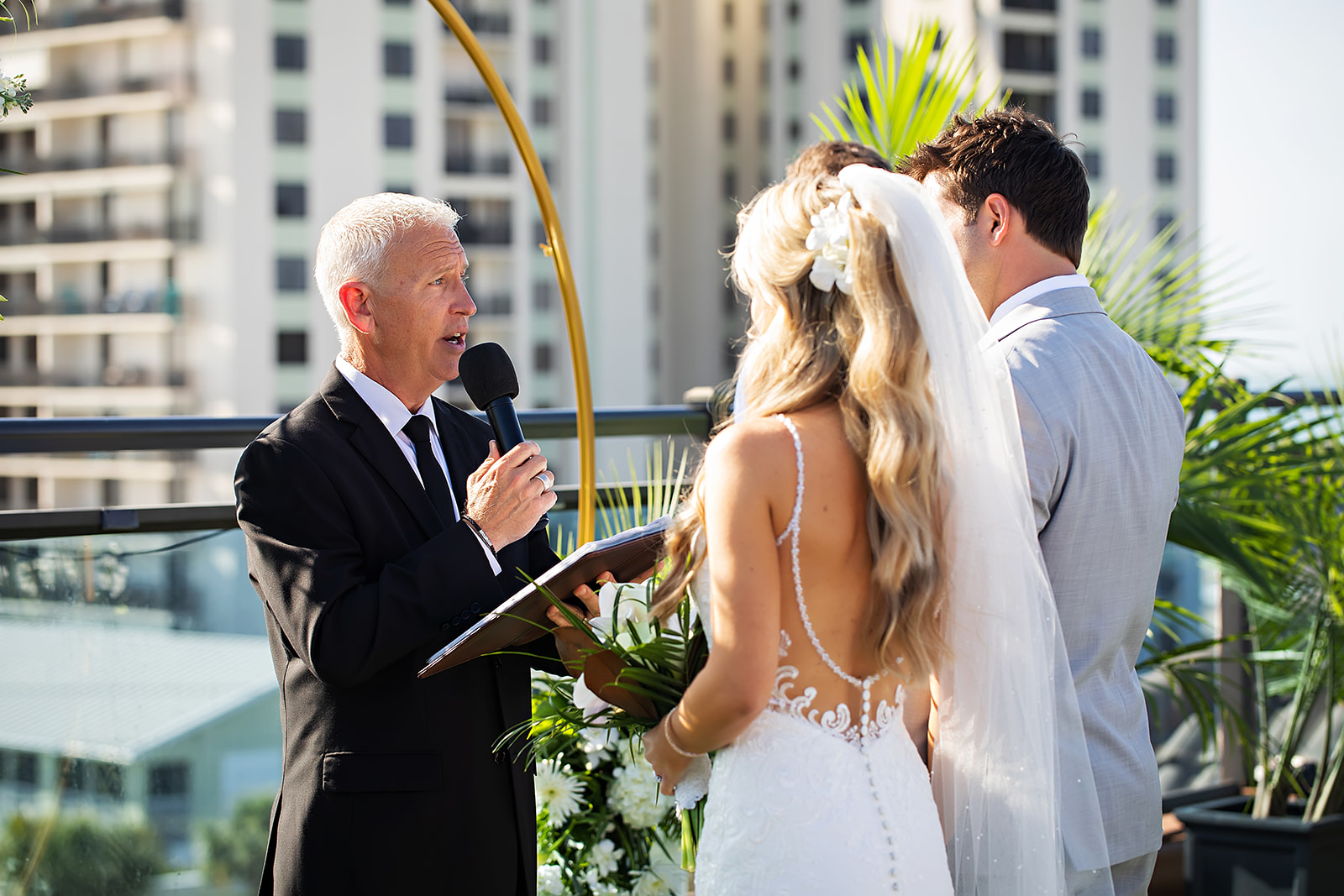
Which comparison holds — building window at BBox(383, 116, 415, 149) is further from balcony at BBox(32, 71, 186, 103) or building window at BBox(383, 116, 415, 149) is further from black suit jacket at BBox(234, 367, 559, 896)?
black suit jacket at BBox(234, 367, 559, 896)

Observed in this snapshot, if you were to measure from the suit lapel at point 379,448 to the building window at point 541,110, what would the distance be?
135 feet

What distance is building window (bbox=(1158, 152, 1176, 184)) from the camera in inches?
1815

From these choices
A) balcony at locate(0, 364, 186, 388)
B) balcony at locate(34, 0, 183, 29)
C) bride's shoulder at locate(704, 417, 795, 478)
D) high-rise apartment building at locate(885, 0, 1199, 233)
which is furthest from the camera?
high-rise apartment building at locate(885, 0, 1199, 233)

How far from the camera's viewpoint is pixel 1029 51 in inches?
1773

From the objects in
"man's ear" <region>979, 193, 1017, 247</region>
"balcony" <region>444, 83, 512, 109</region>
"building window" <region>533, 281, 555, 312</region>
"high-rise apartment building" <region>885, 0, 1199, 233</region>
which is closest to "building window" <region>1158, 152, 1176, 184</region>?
"high-rise apartment building" <region>885, 0, 1199, 233</region>

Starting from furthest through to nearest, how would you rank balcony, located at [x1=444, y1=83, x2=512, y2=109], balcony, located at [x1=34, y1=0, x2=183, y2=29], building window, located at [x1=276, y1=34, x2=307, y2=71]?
balcony, located at [x1=444, y1=83, x2=512, y2=109] → building window, located at [x1=276, y1=34, x2=307, y2=71] → balcony, located at [x1=34, y1=0, x2=183, y2=29]

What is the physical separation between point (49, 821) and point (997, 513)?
2.45 meters

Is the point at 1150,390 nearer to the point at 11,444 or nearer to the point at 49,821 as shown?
the point at 11,444

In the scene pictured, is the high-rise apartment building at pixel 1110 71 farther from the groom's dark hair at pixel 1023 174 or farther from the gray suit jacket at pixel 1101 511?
the gray suit jacket at pixel 1101 511

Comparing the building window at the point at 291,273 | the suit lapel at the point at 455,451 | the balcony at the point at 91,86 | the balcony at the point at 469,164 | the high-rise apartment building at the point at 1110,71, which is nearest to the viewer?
the suit lapel at the point at 455,451

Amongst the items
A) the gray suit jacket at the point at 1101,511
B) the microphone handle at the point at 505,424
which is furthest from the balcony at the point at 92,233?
the gray suit jacket at the point at 1101,511

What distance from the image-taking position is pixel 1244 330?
3795mm

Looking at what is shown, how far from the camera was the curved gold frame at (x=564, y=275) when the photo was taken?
9.71ft

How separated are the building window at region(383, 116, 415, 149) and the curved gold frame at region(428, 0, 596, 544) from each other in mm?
39345
